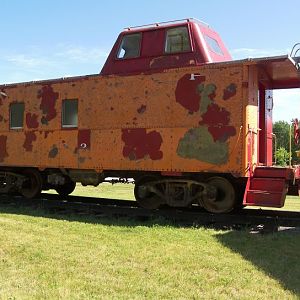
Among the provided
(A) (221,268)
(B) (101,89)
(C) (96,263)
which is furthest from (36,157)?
(A) (221,268)

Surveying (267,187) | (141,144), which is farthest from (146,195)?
(267,187)

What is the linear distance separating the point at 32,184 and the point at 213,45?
6.28 metres

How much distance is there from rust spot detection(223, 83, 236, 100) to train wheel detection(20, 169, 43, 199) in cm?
593

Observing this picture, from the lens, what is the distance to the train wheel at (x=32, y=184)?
12.6 meters

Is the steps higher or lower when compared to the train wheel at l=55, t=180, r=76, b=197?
higher

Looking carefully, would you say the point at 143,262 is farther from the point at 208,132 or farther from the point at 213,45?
the point at 213,45

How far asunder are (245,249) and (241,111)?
3188 millimetres

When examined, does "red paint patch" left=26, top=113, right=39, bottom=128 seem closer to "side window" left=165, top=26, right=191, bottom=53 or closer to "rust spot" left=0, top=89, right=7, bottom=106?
"rust spot" left=0, top=89, right=7, bottom=106

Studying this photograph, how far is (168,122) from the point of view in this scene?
31.9 ft

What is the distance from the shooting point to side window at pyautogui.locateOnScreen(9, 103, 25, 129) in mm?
12238

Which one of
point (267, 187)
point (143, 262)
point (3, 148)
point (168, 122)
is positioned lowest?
point (143, 262)

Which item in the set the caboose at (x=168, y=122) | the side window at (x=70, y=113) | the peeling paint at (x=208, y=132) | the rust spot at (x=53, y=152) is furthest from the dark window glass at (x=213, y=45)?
the rust spot at (x=53, y=152)

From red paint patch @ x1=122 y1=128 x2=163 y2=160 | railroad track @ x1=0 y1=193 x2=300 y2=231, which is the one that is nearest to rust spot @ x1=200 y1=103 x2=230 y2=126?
red paint patch @ x1=122 y1=128 x2=163 y2=160

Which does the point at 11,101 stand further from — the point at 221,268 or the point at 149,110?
the point at 221,268
